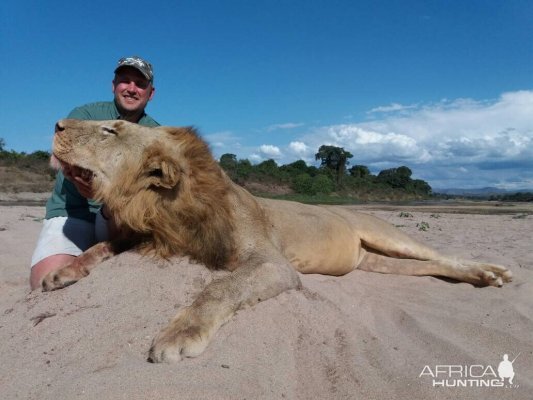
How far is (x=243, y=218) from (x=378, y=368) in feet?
5.03

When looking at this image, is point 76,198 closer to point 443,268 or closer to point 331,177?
point 443,268

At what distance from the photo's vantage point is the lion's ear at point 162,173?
10.3 feet

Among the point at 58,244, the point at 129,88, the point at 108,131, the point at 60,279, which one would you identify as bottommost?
the point at 60,279

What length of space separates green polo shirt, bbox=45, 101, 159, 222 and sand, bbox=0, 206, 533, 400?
835 mm

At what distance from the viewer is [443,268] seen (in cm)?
513

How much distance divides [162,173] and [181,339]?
3.93 feet

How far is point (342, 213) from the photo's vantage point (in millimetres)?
5383

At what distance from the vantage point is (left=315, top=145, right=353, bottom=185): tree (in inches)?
1961

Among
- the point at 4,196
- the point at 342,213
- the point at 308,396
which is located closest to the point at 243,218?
the point at 308,396

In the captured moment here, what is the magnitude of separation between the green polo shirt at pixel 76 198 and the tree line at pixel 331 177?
27.6 m

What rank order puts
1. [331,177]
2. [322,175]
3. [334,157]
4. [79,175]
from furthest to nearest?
[334,157]
[331,177]
[322,175]
[79,175]

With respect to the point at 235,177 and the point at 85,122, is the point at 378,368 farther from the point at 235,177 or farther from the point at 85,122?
the point at 235,177

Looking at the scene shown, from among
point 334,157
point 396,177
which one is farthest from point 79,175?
point 396,177

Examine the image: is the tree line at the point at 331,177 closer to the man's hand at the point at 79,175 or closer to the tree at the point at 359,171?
the tree at the point at 359,171
